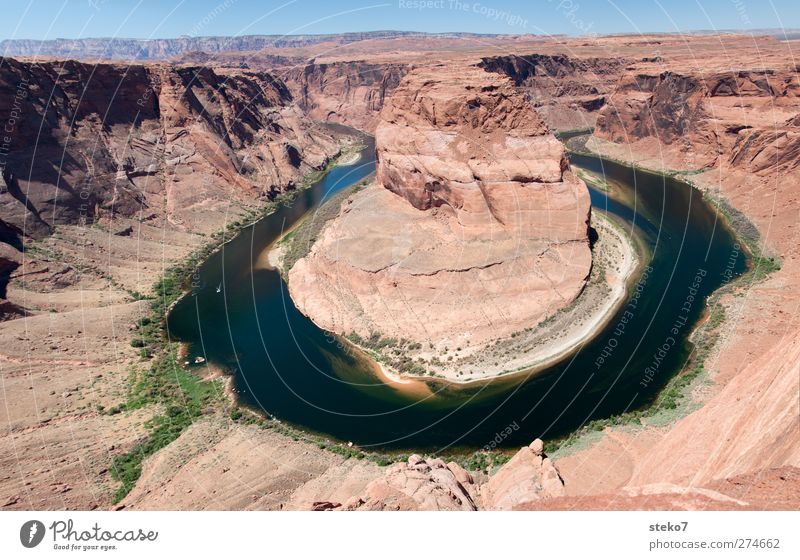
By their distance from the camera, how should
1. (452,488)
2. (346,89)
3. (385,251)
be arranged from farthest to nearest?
(346,89)
(385,251)
(452,488)

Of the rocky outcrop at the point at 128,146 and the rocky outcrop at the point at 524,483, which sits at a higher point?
the rocky outcrop at the point at 128,146

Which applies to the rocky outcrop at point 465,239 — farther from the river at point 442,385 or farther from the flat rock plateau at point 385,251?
the river at point 442,385

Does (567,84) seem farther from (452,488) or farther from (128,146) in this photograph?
(452,488)

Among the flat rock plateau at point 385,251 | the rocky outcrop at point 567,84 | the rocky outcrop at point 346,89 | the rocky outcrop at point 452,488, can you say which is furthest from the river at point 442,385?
the rocky outcrop at point 346,89

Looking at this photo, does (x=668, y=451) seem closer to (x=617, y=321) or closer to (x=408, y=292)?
(x=617, y=321)
